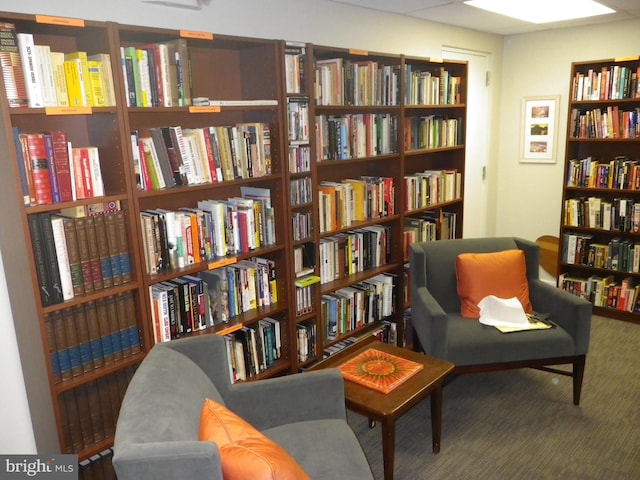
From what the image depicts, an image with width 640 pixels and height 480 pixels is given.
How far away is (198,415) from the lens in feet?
5.37

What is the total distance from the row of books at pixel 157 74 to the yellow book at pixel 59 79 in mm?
222

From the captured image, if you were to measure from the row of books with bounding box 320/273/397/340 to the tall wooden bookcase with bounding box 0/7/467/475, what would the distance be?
1 cm

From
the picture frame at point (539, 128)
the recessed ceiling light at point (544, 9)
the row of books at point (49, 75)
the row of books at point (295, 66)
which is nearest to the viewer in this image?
the row of books at point (49, 75)

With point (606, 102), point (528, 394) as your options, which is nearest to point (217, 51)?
point (528, 394)

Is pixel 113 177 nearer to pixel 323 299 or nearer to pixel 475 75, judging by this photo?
pixel 323 299

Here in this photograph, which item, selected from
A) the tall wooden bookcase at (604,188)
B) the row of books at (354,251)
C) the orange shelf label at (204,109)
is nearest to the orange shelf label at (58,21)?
the orange shelf label at (204,109)

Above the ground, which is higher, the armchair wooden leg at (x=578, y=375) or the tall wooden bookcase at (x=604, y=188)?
the tall wooden bookcase at (x=604, y=188)

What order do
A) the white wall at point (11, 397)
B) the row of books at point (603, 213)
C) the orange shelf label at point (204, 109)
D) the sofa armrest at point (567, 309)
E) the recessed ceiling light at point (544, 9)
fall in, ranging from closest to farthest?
the white wall at point (11, 397) < the orange shelf label at point (204, 109) < the sofa armrest at point (567, 309) < the recessed ceiling light at point (544, 9) < the row of books at point (603, 213)

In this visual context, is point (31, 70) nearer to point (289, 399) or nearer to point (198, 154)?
point (198, 154)

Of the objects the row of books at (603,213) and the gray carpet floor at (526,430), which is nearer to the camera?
the gray carpet floor at (526,430)

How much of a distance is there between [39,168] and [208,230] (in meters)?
0.82

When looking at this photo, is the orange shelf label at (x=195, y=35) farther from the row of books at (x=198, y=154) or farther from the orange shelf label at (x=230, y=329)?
the orange shelf label at (x=230, y=329)

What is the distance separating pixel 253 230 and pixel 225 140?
0.48m

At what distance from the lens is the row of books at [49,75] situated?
1740mm
